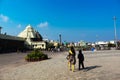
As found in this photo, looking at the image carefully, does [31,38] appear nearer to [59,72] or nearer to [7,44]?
[7,44]

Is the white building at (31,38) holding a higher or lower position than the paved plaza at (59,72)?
higher

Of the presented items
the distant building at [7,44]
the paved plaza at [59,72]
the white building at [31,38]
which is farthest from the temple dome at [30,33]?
the paved plaza at [59,72]

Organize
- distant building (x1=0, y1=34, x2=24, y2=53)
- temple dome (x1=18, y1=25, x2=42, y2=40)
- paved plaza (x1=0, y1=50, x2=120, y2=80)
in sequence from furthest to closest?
temple dome (x1=18, y1=25, x2=42, y2=40) < distant building (x1=0, y1=34, x2=24, y2=53) < paved plaza (x1=0, y1=50, x2=120, y2=80)

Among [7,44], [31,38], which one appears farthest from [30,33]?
[7,44]

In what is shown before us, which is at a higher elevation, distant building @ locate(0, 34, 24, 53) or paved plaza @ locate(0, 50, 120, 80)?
distant building @ locate(0, 34, 24, 53)

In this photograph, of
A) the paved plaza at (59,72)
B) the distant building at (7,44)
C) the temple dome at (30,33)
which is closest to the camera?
the paved plaza at (59,72)

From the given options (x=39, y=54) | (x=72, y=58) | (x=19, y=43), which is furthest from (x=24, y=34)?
(x=72, y=58)

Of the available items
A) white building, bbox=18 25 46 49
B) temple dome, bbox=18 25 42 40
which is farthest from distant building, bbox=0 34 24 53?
temple dome, bbox=18 25 42 40

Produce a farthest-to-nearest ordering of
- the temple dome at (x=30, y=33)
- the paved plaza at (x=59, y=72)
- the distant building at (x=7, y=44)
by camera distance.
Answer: the temple dome at (x=30, y=33), the distant building at (x=7, y=44), the paved plaza at (x=59, y=72)

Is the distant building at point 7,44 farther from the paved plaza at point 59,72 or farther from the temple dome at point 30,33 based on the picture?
the paved plaza at point 59,72

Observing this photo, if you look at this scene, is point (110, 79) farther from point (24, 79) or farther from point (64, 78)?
point (24, 79)

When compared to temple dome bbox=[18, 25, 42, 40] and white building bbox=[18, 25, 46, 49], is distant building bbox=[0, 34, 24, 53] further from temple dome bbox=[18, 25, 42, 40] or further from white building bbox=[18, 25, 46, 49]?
temple dome bbox=[18, 25, 42, 40]

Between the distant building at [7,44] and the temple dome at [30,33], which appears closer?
the distant building at [7,44]

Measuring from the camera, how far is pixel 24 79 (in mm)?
11203
